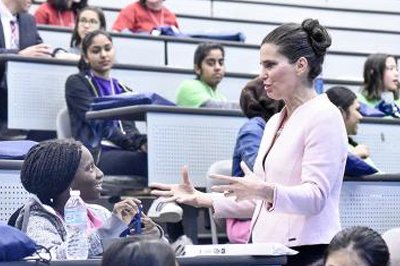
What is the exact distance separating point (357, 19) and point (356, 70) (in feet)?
6.87

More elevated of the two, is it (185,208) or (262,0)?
(262,0)

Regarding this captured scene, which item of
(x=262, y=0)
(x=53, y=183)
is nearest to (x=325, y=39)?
(x=53, y=183)

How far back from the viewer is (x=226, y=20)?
32.3 feet

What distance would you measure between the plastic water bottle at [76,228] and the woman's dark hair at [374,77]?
4.01 metres

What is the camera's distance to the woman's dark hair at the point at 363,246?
3404mm

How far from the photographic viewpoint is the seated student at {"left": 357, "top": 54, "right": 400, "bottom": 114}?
7293mm

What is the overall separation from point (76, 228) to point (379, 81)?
166 inches

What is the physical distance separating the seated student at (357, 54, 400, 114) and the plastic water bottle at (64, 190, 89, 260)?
3961 mm

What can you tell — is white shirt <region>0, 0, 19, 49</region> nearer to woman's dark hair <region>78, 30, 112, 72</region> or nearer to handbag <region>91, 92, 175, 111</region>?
woman's dark hair <region>78, 30, 112, 72</region>

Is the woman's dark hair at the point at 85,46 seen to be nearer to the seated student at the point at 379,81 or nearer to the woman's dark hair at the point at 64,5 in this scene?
the woman's dark hair at the point at 64,5

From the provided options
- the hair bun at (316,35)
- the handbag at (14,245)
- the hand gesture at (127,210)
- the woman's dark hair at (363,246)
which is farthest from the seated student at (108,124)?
the handbag at (14,245)

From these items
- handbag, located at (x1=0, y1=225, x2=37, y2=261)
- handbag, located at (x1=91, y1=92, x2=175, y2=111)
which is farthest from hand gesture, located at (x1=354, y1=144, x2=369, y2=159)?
handbag, located at (x1=0, y1=225, x2=37, y2=261)

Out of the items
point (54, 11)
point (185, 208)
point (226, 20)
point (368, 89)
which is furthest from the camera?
point (226, 20)

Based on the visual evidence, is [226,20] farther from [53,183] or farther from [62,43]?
[53,183]
